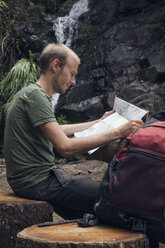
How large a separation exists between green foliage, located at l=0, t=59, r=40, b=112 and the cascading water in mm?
1380

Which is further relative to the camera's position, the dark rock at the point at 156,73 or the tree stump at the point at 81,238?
the dark rock at the point at 156,73

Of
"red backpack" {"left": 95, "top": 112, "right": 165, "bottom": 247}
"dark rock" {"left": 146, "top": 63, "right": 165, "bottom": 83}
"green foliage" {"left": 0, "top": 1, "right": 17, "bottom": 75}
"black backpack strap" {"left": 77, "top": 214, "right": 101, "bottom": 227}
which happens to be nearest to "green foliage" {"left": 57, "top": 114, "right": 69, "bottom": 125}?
"dark rock" {"left": 146, "top": 63, "right": 165, "bottom": 83}

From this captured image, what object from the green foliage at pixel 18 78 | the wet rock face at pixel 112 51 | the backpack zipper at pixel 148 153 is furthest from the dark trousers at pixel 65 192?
the green foliage at pixel 18 78

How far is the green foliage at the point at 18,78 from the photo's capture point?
352 inches

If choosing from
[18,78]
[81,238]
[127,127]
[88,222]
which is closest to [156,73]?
[18,78]

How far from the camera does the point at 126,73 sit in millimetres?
8469

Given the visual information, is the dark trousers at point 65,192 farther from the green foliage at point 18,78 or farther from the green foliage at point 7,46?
the green foliage at point 7,46

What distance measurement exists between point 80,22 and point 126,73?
2.71 meters

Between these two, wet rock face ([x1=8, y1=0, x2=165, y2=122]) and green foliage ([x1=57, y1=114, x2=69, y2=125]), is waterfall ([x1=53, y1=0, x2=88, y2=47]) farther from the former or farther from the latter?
green foliage ([x1=57, y1=114, x2=69, y2=125])

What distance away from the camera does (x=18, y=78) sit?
8.98 meters

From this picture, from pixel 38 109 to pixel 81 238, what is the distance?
2.97 ft

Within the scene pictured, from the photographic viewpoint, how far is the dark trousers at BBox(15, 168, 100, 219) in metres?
2.45

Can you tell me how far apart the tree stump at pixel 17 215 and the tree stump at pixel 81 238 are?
421mm

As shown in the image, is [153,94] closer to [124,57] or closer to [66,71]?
[124,57]
